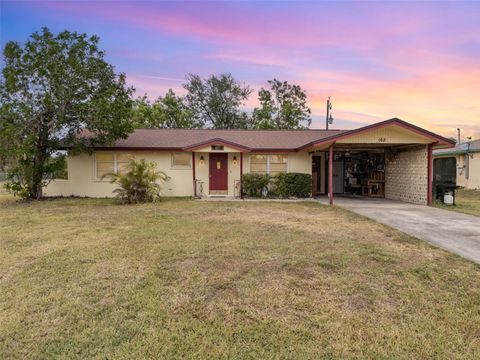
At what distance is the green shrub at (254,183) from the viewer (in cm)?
1420

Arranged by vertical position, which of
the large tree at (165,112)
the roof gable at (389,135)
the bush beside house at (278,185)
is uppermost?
the large tree at (165,112)

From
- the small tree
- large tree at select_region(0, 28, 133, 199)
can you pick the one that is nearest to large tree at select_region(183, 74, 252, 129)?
large tree at select_region(0, 28, 133, 199)

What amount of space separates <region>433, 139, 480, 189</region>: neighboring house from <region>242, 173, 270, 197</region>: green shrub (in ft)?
48.8

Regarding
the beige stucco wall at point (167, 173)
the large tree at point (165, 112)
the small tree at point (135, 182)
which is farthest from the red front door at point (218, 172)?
the large tree at point (165, 112)

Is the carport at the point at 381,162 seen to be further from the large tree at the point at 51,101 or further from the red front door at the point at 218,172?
the large tree at the point at 51,101

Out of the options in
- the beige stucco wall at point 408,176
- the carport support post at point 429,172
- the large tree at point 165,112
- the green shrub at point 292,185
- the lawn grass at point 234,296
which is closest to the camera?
the lawn grass at point 234,296

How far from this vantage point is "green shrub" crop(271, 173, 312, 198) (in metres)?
14.2

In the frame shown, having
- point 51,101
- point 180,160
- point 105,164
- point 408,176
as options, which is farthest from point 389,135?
point 51,101

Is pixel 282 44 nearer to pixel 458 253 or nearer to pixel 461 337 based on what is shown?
pixel 458 253

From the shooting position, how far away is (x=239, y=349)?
2676 millimetres

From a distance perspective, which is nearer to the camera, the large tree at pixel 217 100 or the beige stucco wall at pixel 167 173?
the beige stucco wall at pixel 167 173

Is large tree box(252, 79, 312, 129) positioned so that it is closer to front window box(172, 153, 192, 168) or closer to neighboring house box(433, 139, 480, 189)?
neighboring house box(433, 139, 480, 189)

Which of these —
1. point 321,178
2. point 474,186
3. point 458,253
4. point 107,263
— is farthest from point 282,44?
point 474,186

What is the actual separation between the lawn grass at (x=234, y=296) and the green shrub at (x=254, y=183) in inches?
288
